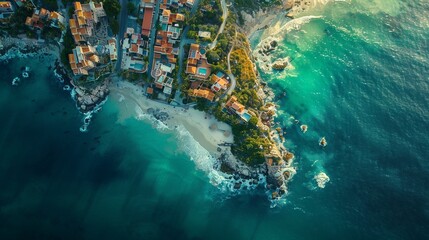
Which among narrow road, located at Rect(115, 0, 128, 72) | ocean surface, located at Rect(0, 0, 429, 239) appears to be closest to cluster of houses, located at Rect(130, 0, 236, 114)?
narrow road, located at Rect(115, 0, 128, 72)

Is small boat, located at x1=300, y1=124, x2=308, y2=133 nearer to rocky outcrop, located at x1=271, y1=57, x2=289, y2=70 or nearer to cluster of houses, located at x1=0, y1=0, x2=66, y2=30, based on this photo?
rocky outcrop, located at x1=271, y1=57, x2=289, y2=70

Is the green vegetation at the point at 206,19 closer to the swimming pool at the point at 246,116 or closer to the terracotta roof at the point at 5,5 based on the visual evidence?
the swimming pool at the point at 246,116

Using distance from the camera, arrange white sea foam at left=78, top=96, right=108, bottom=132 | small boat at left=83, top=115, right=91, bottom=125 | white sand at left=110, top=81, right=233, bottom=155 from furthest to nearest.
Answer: small boat at left=83, top=115, right=91, bottom=125 → white sea foam at left=78, top=96, right=108, bottom=132 → white sand at left=110, top=81, right=233, bottom=155

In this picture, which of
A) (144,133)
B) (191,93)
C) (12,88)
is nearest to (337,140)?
(191,93)

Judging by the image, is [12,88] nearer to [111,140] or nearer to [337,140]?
[111,140]

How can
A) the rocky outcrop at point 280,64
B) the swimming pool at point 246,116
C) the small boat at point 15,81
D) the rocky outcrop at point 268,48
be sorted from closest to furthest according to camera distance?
the swimming pool at point 246,116 < the small boat at point 15,81 < the rocky outcrop at point 280,64 < the rocky outcrop at point 268,48

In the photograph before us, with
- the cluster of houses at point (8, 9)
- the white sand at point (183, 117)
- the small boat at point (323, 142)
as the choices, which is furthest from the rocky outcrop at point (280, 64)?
the cluster of houses at point (8, 9)

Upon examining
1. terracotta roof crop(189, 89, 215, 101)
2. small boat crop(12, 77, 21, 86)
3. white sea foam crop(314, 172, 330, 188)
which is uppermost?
terracotta roof crop(189, 89, 215, 101)
